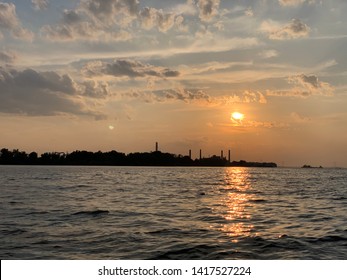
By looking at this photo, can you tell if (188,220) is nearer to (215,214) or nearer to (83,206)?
(215,214)

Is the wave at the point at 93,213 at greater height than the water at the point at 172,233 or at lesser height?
lesser

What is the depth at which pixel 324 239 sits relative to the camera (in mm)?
25188

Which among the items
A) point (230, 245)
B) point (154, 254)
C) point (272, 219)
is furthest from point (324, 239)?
point (154, 254)

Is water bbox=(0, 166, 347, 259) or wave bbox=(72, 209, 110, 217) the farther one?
wave bbox=(72, 209, 110, 217)

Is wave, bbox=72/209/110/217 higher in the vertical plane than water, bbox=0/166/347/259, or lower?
lower

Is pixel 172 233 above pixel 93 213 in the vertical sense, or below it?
above

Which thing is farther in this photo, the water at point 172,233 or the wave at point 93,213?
the wave at point 93,213

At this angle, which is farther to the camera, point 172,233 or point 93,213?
point 93,213

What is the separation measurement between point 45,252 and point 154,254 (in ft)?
18.5
